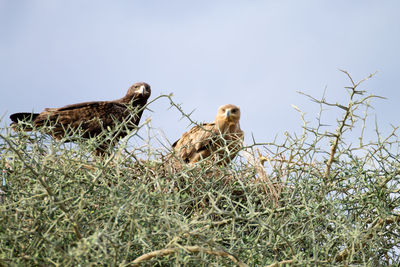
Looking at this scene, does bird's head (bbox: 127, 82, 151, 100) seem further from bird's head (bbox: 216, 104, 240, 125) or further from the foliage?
the foliage

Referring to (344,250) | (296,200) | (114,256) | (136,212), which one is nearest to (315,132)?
(296,200)

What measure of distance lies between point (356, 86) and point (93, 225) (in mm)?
1519

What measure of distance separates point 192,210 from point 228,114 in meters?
2.05

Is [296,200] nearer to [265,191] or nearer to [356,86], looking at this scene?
[265,191]

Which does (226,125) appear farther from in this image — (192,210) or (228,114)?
(192,210)

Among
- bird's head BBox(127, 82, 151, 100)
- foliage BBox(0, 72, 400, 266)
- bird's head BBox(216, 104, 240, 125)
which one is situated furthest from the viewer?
bird's head BBox(127, 82, 151, 100)

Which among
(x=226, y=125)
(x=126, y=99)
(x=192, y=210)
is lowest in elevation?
Answer: (x=192, y=210)

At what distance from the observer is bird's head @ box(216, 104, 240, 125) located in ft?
15.7

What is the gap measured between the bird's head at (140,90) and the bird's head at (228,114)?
74.1 inches

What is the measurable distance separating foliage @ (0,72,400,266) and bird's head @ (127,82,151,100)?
319 centimetres

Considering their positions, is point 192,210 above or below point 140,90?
below

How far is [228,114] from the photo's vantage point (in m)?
4.78

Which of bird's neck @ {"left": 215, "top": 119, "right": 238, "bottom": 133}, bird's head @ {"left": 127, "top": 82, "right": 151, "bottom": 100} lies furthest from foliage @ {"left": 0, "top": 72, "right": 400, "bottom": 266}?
bird's head @ {"left": 127, "top": 82, "right": 151, "bottom": 100}

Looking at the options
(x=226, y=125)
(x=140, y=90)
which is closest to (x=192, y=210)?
(x=226, y=125)
